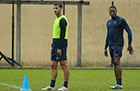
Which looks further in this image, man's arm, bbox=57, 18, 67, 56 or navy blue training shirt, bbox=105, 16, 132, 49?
navy blue training shirt, bbox=105, 16, 132, 49

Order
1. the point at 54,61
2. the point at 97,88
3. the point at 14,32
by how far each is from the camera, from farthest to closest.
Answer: the point at 14,32 < the point at 97,88 < the point at 54,61

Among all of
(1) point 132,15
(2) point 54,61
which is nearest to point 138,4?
(1) point 132,15


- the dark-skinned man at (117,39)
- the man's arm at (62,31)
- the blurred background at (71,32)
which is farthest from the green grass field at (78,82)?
the blurred background at (71,32)

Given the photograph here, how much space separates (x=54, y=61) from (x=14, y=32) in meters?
9.70

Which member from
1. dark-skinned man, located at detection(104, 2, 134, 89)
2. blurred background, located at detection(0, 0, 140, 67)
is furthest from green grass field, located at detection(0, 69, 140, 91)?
blurred background, located at detection(0, 0, 140, 67)

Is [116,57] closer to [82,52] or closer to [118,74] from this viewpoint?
[118,74]

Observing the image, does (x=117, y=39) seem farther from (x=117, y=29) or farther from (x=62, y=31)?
(x=62, y=31)

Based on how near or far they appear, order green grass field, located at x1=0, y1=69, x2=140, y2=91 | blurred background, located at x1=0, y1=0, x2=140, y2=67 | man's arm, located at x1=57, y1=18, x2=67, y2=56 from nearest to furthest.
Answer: man's arm, located at x1=57, y1=18, x2=67, y2=56
green grass field, located at x1=0, y1=69, x2=140, y2=91
blurred background, located at x1=0, y1=0, x2=140, y2=67

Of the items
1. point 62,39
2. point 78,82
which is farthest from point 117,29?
point 78,82

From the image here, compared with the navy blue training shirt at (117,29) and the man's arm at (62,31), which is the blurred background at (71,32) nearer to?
the navy blue training shirt at (117,29)

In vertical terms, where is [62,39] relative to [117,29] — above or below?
below

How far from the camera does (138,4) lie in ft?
59.8

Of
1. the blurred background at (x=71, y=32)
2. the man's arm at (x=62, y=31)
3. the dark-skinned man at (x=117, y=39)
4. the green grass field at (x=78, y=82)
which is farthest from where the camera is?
the blurred background at (x=71, y=32)

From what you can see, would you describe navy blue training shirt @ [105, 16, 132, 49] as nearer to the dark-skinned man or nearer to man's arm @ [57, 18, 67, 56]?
the dark-skinned man
